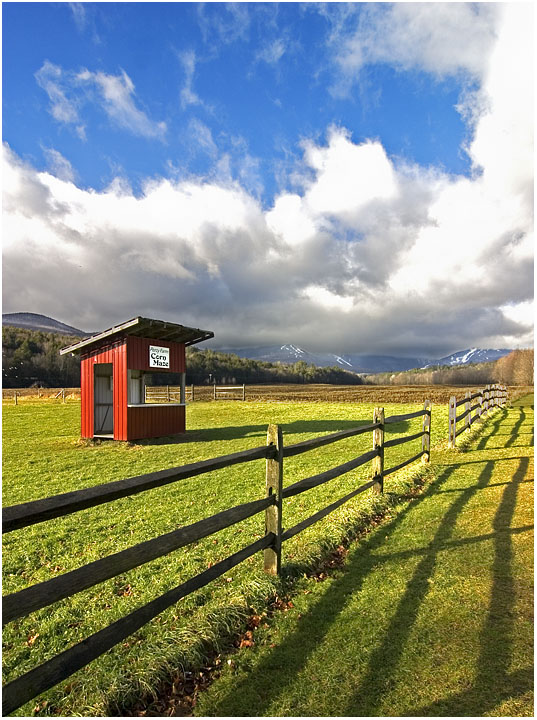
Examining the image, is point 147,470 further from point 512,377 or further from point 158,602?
point 512,377

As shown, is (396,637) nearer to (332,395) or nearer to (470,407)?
(470,407)

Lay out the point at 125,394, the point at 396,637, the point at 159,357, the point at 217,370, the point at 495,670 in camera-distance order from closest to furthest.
A: the point at 495,670 < the point at 396,637 < the point at 125,394 < the point at 159,357 < the point at 217,370

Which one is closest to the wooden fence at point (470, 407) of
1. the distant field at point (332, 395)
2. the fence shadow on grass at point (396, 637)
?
the distant field at point (332, 395)

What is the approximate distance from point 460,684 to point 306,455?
9.43 m

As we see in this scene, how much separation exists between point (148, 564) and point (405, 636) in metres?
3.21

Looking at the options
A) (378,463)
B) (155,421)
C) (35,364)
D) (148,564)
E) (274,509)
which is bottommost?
(148,564)

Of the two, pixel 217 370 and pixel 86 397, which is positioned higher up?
pixel 217 370

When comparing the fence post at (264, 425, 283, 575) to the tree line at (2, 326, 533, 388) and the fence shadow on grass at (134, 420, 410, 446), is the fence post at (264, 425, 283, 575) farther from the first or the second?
the tree line at (2, 326, 533, 388)

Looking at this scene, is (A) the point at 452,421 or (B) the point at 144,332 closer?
(A) the point at 452,421

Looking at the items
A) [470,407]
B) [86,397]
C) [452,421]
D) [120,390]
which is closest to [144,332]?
[120,390]

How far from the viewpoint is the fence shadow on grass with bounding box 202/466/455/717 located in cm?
271

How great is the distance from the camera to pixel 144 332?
1606cm

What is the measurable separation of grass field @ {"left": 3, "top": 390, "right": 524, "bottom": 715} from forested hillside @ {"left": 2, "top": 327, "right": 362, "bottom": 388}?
49574 mm

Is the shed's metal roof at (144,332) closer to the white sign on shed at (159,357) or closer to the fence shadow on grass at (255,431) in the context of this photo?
the white sign on shed at (159,357)
